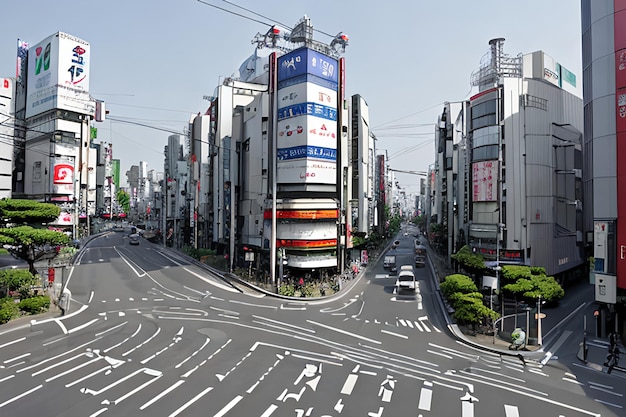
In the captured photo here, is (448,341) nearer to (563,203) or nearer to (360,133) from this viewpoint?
(563,203)

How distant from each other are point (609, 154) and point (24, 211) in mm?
45415

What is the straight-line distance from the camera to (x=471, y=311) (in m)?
26.9

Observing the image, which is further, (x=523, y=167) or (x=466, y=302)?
(x=523, y=167)

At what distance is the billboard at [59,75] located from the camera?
196 feet

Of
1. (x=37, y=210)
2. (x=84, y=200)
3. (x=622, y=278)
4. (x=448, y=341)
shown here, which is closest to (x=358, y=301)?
(x=448, y=341)

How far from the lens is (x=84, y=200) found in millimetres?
75875

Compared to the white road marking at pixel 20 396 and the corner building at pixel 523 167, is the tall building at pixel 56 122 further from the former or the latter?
the corner building at pixel 523 167

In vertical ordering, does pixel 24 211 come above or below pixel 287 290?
above

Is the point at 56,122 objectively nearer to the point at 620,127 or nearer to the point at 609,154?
the point at 609,154

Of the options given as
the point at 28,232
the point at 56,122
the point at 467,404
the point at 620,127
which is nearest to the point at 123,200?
the point at 56,122

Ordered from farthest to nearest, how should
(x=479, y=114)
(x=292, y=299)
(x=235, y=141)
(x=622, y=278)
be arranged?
1. (x=235, y=141)
2. (x=479, y=114)
3. (x=292, y=299)
4. (x=622, y=278)

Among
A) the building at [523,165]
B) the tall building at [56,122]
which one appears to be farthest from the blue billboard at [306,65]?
the tall building at [56,122]

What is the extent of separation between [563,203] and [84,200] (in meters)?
78.0

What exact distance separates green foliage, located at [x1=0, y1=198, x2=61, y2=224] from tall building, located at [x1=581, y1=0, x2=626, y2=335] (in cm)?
4347
